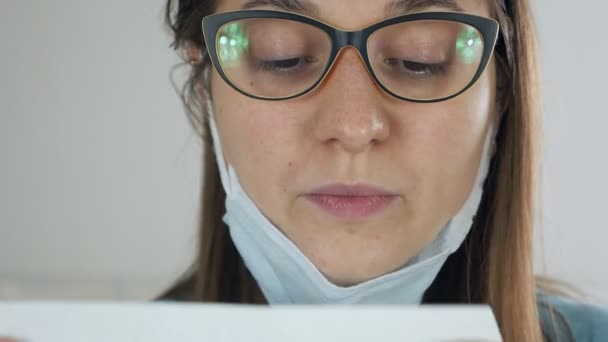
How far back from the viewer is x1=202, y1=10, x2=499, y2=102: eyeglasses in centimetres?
51

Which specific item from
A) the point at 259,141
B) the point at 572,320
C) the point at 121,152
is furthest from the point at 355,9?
the point at 121,152

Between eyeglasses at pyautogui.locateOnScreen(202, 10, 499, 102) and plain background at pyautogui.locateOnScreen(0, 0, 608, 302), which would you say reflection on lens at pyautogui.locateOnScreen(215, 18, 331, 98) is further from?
plain background at pyautogui.locateOnScreen(0, 0, 608, 302)

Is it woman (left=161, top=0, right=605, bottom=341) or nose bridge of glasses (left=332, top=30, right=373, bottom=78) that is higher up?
nose bridge of glasses (left=332, top=30, right=373, bottom=78)

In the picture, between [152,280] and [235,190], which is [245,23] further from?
[152,280]

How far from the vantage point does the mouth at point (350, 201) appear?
52cm

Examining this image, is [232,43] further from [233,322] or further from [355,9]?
[233,322]

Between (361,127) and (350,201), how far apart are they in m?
0.07

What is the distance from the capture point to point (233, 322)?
1.29ft

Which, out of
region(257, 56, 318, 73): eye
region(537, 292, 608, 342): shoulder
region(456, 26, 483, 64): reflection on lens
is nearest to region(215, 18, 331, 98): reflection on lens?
region(257, 56, 318, 73): eye

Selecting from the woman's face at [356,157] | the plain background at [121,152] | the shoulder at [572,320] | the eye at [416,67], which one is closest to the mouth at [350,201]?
the woman's face at [356,157]

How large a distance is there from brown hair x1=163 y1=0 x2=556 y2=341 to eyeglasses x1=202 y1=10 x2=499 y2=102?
0.26 feet

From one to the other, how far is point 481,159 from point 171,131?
58 centimetres

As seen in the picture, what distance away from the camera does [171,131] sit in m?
1.01

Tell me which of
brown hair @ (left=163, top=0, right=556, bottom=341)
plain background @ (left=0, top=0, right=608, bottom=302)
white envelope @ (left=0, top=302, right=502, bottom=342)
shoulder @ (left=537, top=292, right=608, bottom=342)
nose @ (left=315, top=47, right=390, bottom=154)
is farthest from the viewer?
plain background @ (left=0, top=0, right=608, bottom=302)
